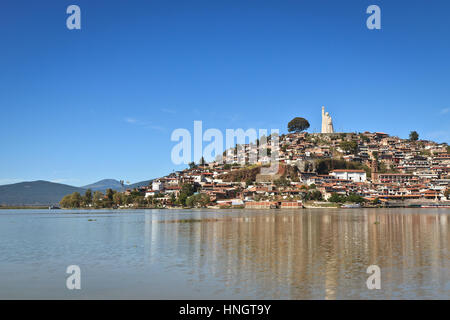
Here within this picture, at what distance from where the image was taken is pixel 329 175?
13462cm

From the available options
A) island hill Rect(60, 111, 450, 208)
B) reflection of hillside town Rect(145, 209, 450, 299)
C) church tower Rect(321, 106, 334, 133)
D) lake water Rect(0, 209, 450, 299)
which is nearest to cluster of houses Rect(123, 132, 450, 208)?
island hill Rect(60, 111, 450, 208)

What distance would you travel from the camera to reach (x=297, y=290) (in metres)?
12.4

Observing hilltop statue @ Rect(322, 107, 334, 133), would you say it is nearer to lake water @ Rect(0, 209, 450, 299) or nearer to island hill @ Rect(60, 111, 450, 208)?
island hill @ Rect(60, 111, 450, 208)

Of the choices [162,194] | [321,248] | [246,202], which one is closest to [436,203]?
[246,202]

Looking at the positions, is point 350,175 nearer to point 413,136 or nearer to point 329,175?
point 329,175

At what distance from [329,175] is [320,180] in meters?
8.89

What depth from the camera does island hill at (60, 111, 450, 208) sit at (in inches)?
4519

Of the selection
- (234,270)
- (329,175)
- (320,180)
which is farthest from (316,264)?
(329,175)

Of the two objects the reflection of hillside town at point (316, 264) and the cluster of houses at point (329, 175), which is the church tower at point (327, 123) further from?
the reflection of hillside town at point (316, 264)

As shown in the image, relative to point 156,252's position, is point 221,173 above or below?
above

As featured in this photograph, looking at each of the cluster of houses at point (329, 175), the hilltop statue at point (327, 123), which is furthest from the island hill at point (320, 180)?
the hilltop statue at point (327, 123)

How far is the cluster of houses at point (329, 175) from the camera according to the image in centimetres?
11731
